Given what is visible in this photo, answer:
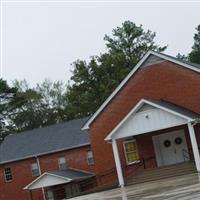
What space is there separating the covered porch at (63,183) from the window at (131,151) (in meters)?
7.73

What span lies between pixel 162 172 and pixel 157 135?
4182 millimetres

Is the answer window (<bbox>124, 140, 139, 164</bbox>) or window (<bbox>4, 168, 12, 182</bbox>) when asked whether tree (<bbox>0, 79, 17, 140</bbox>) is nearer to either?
window (<bbox>4, 168, 12, 182</bbox>)

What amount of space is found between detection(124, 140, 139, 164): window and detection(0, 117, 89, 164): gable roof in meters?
10.3

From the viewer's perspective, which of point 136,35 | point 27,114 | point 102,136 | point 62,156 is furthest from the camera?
point 27,114

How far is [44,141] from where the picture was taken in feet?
171

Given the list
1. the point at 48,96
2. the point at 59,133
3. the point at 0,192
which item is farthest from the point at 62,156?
the point at 48,96

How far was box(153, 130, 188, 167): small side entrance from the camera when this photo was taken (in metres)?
36.2

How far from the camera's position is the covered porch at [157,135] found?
31.8 m

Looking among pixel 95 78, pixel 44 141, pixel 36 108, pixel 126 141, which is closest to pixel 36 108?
pixel 36 108

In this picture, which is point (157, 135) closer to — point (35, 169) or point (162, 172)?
point (162, 172)

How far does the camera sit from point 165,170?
1319 inches

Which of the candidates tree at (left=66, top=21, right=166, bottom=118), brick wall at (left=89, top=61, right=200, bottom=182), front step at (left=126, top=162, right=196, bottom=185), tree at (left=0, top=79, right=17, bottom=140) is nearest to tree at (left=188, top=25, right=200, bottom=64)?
tree at (left=66, top=21, right=166, bottom=118)

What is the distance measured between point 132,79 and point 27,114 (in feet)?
157

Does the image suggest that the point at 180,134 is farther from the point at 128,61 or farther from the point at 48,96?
the point at 48,96
